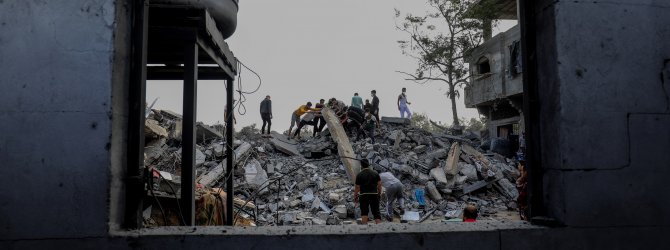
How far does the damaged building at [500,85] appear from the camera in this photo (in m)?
18.8

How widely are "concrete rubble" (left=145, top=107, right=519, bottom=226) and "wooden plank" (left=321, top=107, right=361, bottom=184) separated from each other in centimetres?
17

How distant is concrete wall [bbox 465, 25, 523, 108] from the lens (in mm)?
19719

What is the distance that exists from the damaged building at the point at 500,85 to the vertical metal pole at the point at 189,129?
1617 centimetres

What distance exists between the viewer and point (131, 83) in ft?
7.74

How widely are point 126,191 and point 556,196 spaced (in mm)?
2539

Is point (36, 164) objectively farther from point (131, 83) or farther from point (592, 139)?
point (592, 139)

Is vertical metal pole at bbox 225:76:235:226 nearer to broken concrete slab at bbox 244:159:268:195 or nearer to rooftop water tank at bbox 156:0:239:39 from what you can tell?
rooftop water tank at bbox 156:0:239:39

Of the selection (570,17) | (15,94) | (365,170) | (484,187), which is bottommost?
(484,187)

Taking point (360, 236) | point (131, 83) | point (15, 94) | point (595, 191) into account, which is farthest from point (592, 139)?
point (15, 94)

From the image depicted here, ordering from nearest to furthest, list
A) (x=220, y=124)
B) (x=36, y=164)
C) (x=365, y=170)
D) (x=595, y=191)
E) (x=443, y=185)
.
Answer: (x=36, y=164) → (x=595, y=191) → (x=365, y=170) → (x=443, y=185) → (x=220, y=124)

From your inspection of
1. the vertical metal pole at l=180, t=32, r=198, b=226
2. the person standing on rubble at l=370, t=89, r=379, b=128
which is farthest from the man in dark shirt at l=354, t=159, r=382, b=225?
the person standing on rubble at l=370, t=89, r=379, b=128

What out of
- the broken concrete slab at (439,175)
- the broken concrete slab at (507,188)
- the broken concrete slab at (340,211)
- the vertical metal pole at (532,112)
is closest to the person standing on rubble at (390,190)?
the broken concrete slab at (340,211)

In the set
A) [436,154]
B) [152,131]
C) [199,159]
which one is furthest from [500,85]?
[152,131]

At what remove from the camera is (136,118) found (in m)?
2.35
